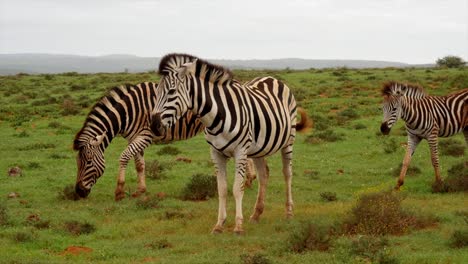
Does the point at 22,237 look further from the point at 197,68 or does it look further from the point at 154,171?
the point at 154,171

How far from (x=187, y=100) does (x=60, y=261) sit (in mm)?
3051

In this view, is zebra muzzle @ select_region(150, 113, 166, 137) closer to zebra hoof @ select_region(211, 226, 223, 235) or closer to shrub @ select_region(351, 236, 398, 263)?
zebra hoof @ select_region(211, 226, 223, 235)

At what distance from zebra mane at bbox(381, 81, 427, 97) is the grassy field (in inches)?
87.6

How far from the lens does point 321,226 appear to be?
8.95 metres

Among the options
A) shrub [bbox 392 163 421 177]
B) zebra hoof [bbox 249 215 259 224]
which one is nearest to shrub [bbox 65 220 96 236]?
zebra hoof [bbox 249 215 259 224]

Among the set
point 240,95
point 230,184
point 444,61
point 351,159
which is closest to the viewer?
point 240,95

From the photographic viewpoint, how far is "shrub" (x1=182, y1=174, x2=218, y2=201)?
510 inches

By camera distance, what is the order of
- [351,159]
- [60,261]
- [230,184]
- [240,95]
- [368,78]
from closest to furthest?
[60,261], [240,95], [230,184], [351,159], [368,78]

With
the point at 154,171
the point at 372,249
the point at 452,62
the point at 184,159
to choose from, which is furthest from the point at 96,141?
the point at 452,62

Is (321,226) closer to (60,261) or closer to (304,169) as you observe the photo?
(60,261)

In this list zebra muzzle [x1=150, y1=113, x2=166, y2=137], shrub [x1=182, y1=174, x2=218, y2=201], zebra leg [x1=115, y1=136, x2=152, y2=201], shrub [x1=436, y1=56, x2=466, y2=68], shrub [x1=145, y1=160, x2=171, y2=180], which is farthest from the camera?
shrub [x1=436, y1=56, x2=466, y2=68]

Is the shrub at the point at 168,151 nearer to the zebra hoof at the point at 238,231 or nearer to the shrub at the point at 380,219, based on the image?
the zebra hoof at the point at 238,231

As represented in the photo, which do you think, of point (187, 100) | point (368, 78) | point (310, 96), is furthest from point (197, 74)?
point (368, 78)

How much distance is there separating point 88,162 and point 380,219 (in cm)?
611
